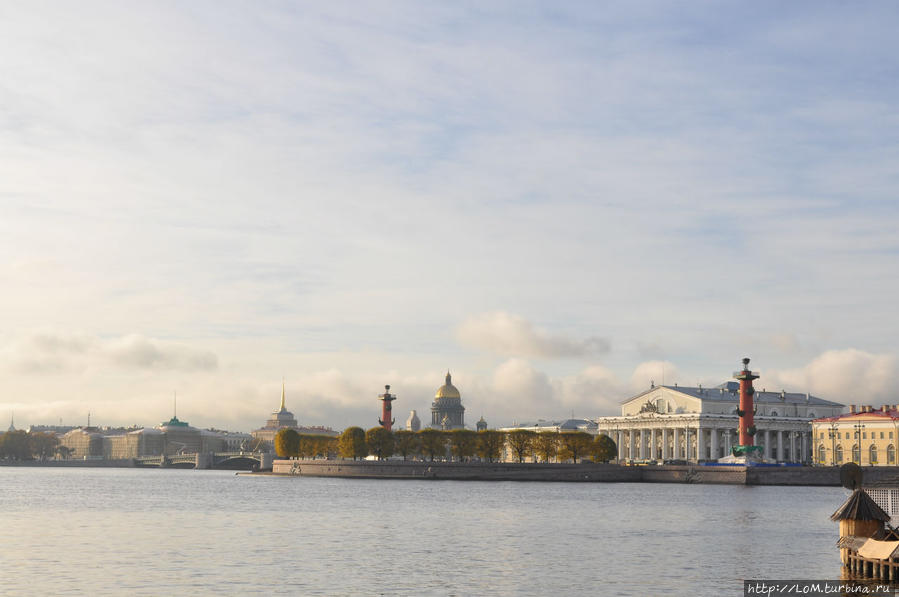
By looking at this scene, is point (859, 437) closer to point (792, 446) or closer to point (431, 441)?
point (792, 446)

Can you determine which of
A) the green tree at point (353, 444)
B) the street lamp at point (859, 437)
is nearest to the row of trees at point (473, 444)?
the green tree at point (353, 444)

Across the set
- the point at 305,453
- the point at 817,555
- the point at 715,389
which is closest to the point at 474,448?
the point at 305,453

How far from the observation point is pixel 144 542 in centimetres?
4634

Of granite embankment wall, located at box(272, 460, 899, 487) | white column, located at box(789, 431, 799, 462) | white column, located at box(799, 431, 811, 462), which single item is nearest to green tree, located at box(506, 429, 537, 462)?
granite embankment wall, located at box(272, 460, 899, 487)

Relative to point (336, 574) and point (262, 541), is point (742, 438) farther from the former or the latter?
point (336, 574)

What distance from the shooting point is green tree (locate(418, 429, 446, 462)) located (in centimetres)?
13950

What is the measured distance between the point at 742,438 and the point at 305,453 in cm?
6058

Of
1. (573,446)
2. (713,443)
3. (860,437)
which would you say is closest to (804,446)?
(713,443)

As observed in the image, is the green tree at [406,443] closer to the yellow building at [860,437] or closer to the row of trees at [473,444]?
the row of trees at [473,444]

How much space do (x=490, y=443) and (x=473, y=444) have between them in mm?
1882

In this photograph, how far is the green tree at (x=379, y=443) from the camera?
14025 centimetres

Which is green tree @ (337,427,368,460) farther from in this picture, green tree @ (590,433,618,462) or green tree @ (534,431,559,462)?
green tree @ (590,433,618,462)

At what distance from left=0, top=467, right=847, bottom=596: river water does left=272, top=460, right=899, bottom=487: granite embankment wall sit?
32.7m

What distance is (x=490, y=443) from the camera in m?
140
